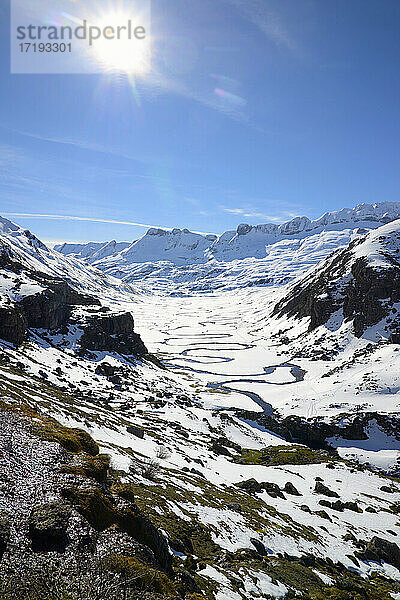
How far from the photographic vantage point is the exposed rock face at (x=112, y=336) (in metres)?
87.7

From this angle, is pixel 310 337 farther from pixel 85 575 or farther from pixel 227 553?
→ pixel 85 575

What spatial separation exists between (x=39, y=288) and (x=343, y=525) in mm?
90622

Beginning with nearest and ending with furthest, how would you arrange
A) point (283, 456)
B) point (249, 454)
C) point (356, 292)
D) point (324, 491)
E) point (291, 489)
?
1. point (291, 489)
2. point (324, 491)
3. point (249, 454)
4. point (283, 456)
5. point (356, 292)

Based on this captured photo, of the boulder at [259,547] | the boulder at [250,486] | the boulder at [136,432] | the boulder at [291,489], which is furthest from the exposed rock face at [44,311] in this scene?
the boulder at [259,547]

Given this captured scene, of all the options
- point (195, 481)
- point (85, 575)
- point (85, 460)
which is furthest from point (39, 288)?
point (85, 575)

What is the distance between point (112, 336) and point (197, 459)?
213ft

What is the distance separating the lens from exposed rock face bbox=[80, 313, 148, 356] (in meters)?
87.7

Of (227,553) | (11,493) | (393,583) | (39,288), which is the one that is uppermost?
(39,288)

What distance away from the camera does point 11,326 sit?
6612 cm

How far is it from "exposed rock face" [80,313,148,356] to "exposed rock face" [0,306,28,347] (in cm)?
1707

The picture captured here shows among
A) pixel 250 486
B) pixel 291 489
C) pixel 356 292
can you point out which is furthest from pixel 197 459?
pixel 356 292

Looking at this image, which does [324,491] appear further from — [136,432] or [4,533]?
[4,533]

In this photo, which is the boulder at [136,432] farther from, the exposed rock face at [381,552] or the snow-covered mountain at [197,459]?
the exposed rock face at [381,552]

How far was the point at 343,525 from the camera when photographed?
27.2m
